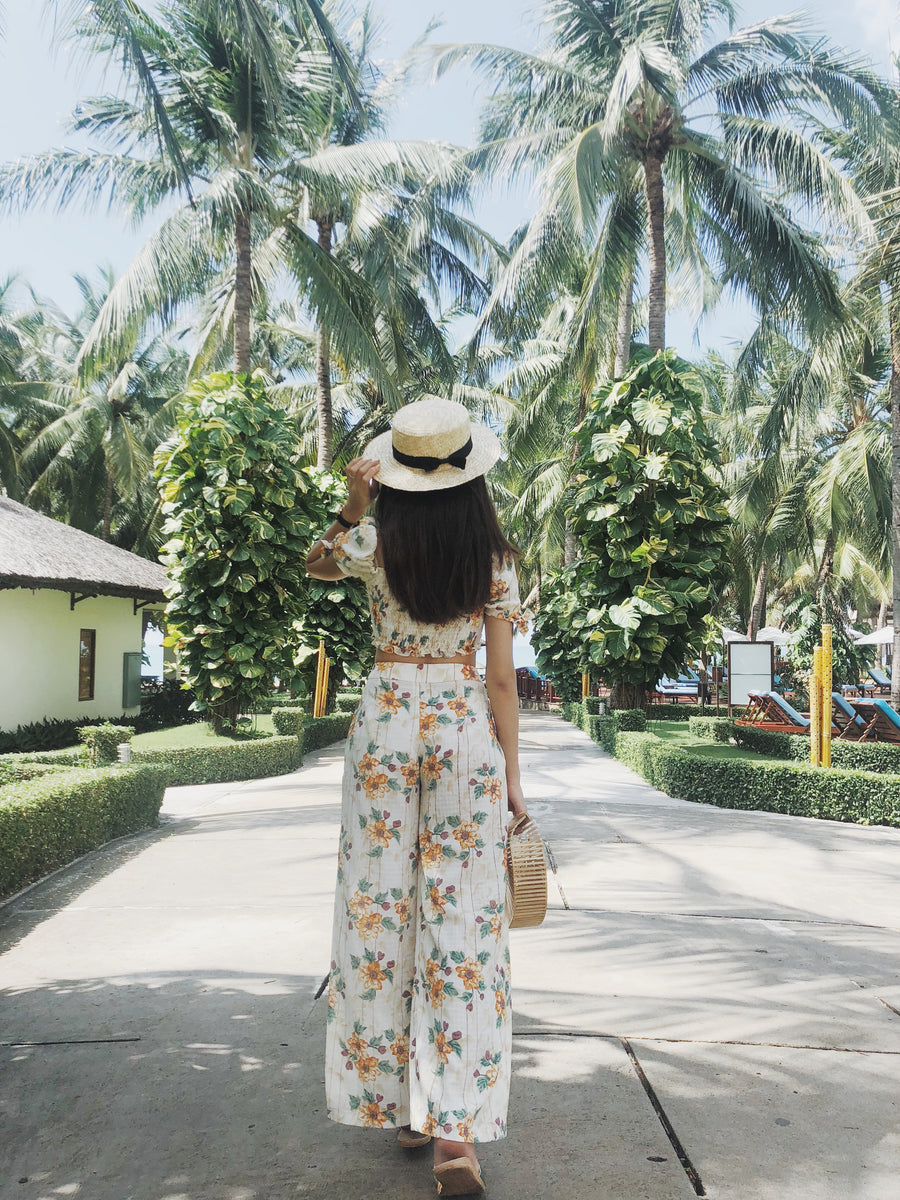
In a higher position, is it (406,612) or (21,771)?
(406,612)

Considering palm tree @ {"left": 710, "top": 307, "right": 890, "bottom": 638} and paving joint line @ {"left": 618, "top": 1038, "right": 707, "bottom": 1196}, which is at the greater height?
palm tree @ {"left": 710, "top": 307, "right": 890, "bottom": 638}

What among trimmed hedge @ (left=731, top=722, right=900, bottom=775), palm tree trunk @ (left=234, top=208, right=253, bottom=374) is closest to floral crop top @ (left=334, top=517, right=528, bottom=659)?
trimmed hedge @ (left=731, top=722, right=900, bottom=775)

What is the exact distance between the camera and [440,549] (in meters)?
2.55

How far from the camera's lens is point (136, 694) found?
18734mm

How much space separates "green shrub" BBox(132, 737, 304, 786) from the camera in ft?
36.2

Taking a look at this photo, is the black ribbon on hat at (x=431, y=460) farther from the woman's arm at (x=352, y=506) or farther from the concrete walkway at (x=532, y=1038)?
the concrete walkway at (x=532, y=1038)

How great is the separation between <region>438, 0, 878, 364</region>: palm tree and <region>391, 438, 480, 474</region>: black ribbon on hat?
10.9 metres

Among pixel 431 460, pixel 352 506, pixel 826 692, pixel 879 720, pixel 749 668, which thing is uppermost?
pixel 431 460

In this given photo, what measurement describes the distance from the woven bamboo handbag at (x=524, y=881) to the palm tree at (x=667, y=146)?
11.5 m

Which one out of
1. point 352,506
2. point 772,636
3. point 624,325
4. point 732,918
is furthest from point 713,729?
point 772,636

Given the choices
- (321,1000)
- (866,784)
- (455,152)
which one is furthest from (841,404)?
(321,1000)

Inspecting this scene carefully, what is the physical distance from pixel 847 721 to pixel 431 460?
11833mm

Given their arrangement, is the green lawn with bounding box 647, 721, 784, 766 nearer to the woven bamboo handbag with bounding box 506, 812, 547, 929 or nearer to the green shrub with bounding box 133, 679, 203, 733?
the woven bamboo handbag with bounding box 506, 812, 547, 929

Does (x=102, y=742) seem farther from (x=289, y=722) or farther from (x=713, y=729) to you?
(x=713, y=729)
